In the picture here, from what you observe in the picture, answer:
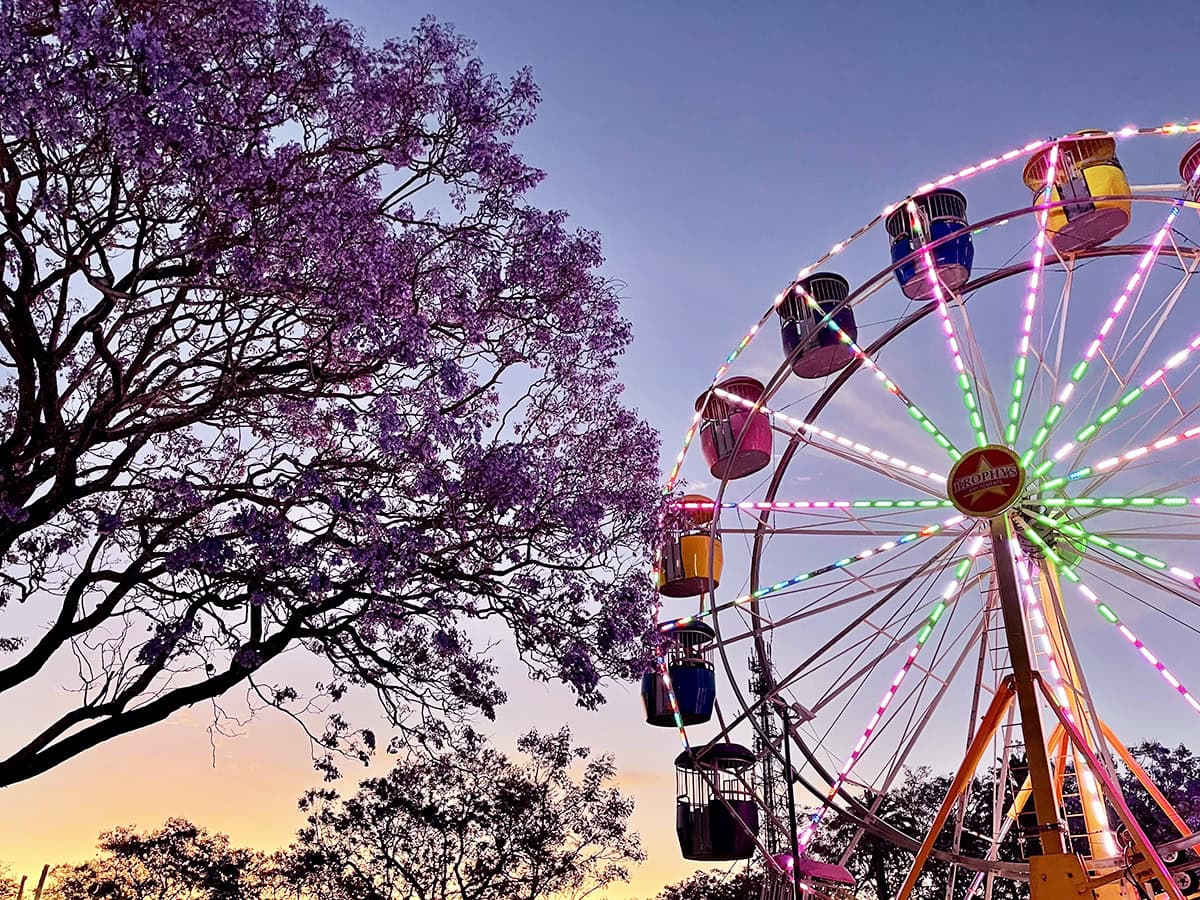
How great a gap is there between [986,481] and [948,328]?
2178 mm

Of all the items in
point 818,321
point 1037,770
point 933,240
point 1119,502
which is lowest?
point 1037,770

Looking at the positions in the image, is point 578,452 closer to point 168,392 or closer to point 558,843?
point 168,392

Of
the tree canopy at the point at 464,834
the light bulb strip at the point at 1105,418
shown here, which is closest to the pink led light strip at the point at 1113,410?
the light bulb strip at the point at 1105,418

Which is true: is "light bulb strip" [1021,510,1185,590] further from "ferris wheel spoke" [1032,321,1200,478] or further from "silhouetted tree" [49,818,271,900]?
"silhouetted tree" [49,818,271,900]

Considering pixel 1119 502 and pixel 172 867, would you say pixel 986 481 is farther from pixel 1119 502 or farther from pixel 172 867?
pixel 172 867

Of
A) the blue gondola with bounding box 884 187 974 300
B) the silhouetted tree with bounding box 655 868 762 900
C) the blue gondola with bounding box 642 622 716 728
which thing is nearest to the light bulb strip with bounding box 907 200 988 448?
the blue gondola with bounding box 884 187 974 300

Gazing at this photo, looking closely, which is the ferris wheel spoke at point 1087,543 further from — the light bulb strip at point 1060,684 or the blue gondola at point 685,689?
the blue gondola at point 685,689

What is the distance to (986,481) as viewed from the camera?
11.1m

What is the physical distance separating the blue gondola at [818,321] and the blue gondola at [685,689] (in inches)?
169

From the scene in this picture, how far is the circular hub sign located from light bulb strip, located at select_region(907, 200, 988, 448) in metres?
0.36

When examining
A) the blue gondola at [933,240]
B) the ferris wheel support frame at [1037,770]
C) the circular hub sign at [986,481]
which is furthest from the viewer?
the blue gondola at [933,240]

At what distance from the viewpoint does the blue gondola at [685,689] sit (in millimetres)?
13820

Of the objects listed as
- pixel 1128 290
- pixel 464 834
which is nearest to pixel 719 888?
pixel 464 834

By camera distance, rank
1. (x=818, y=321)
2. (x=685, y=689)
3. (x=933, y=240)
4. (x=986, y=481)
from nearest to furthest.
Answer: (x=986, y=481) → (x=933, y=240) → (x=818, y=321) → (x=685, y=689)
